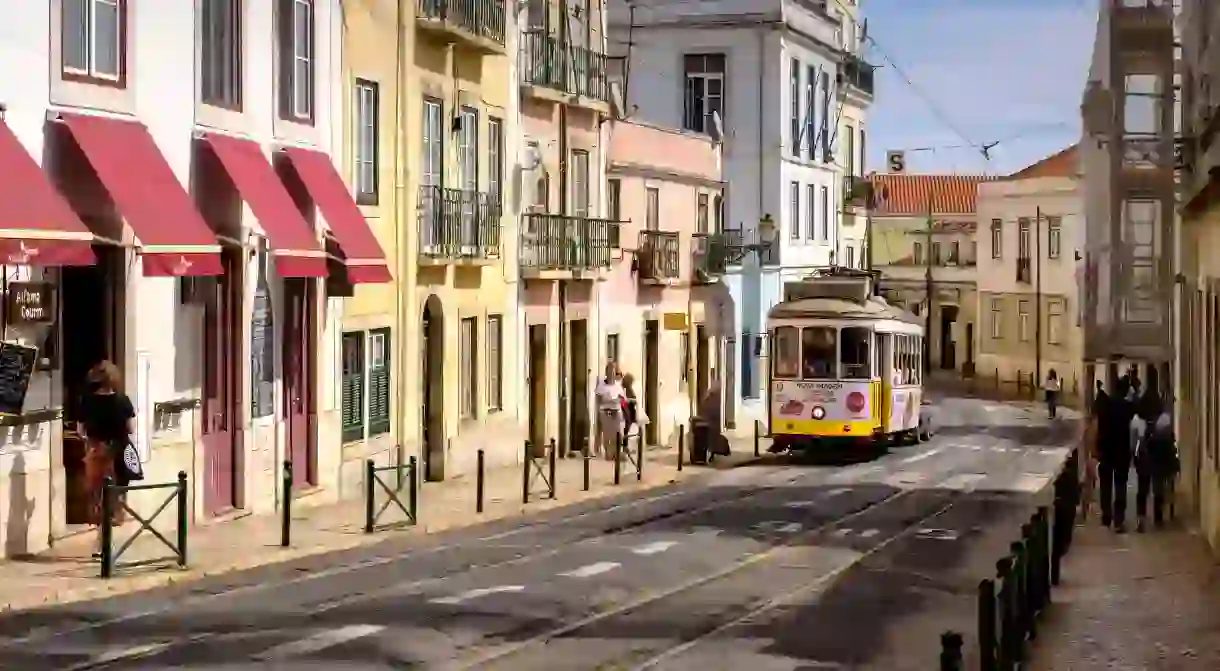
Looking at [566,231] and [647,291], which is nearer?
[566,231]

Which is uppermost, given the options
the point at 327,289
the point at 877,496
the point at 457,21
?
the point at 457,21

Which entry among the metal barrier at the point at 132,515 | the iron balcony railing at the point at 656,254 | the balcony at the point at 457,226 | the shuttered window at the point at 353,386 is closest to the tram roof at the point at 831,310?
the iron balcony railing at the point at 656,254

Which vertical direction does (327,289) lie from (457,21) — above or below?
below

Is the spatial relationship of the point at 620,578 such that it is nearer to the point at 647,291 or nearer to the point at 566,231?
the point at 566,231

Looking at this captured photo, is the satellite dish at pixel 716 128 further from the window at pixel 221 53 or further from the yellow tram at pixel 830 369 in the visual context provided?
the window at pixel 221 53

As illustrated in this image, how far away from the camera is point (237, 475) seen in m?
25.0

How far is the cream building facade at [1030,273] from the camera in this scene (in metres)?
85.4

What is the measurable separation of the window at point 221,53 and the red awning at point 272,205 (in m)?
0.50

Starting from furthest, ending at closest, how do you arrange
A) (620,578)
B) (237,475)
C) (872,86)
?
(872,86) → (237,475) → (620,578)

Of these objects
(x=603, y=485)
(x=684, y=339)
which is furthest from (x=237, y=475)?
(x=684, y=339)

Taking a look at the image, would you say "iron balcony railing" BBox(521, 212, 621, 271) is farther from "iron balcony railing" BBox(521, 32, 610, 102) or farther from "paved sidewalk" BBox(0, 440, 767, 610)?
"paved sidewalk" BBox(0, 440, 767, 610)

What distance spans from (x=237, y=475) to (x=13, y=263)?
7.37m

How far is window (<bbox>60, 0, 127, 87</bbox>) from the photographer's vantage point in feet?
67.1

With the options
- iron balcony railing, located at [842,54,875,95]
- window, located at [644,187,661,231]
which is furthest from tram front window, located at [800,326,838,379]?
iron balcony railing, located at [842,54,875,95]
